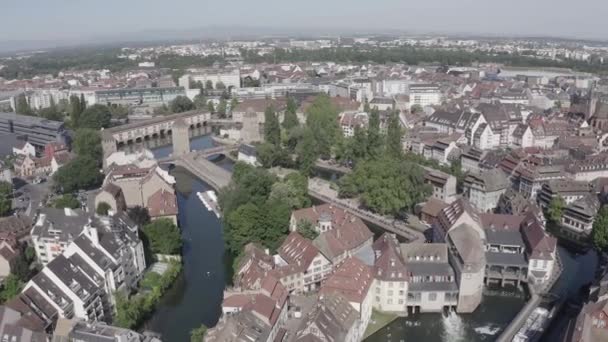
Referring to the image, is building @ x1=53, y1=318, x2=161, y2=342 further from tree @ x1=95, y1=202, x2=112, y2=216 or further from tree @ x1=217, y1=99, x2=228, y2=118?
tree @ x1=217, y1=99, x2=228, y2=118

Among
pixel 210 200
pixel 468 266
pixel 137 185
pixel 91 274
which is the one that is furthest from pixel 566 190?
pixel 91 274

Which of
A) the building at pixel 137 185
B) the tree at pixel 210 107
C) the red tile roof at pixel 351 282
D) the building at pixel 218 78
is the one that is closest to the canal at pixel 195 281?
the building at pixel 137 185

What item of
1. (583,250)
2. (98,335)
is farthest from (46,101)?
(583,250)

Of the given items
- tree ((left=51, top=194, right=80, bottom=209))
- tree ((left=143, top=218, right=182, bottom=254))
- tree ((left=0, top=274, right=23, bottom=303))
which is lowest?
tree ((left=0, top=274, right=23, bottom=303))

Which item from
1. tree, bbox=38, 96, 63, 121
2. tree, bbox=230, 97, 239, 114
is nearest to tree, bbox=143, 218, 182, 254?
tree, bbox=230, 97, 239, 114

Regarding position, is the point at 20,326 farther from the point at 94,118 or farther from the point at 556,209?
the point at 94,118
